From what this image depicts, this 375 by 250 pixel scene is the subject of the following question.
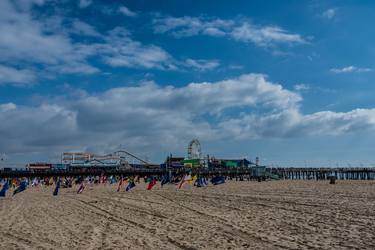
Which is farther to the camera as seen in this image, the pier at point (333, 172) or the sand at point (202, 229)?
the pier at point (333, 172)

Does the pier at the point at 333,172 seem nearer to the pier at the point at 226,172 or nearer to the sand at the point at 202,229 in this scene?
the pier at the point at 226,172

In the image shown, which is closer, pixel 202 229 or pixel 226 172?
pixel 202 229

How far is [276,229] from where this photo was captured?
27.5 ft

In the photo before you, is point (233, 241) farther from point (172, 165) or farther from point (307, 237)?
point (172, 165)

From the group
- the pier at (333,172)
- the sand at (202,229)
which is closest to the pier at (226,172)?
the pier at (333,172)

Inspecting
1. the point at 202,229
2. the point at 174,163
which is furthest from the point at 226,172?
the point at 202,229

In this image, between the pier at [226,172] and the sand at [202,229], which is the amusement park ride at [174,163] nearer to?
the pier at [226,172]

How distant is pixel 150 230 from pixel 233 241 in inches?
93.7

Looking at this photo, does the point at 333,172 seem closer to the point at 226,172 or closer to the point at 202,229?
the point at 226,172

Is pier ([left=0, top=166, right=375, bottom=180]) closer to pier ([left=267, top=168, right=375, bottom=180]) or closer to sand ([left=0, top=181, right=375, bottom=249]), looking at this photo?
pier ([left=267, top=168, right=375, bottom=180])

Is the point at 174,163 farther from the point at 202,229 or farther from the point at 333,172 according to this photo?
the point at 202,229

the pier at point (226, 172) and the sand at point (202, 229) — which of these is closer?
the sand at point (202, 229)

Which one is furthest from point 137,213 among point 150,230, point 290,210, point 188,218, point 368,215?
point 368,215

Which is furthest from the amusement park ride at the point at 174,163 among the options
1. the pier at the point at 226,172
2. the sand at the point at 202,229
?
the sand at the point at 202,229
